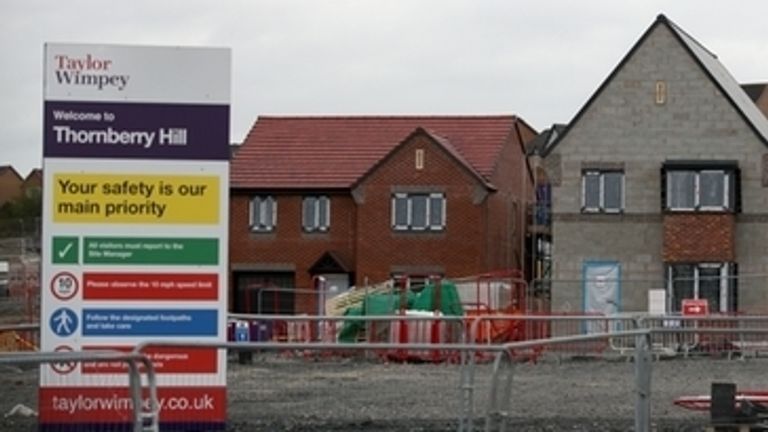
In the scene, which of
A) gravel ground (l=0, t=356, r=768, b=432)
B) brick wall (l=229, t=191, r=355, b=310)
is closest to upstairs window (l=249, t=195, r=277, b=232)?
brick wall (l=229, t=191, r=355, b=310)

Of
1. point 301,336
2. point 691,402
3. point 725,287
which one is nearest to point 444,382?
point 691,402

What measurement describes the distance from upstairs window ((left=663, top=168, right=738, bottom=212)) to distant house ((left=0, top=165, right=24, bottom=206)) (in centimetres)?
8828

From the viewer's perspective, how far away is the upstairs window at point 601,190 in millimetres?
50125

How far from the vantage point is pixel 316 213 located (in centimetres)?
5800

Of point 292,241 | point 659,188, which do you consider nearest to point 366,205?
point 292,241

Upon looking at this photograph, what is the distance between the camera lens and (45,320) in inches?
488

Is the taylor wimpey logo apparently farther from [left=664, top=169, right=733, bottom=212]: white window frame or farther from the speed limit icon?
[left=664, top=169, right=733, bottom=212]: white window frame

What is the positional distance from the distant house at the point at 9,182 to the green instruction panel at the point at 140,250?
4717 inches

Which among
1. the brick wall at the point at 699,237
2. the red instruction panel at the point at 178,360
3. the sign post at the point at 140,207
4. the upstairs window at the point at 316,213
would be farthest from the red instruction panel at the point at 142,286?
the upstairs window at the point at 316,213

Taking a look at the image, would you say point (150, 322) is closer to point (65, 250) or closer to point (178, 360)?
point (178, 360)

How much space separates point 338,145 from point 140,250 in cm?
4793

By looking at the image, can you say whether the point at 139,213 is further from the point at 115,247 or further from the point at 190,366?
the point at 190,366

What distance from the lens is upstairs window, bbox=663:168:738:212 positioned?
4912 centimetres

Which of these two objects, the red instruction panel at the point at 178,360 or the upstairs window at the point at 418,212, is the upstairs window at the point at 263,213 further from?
the red instruction panel at the point at 178,360
